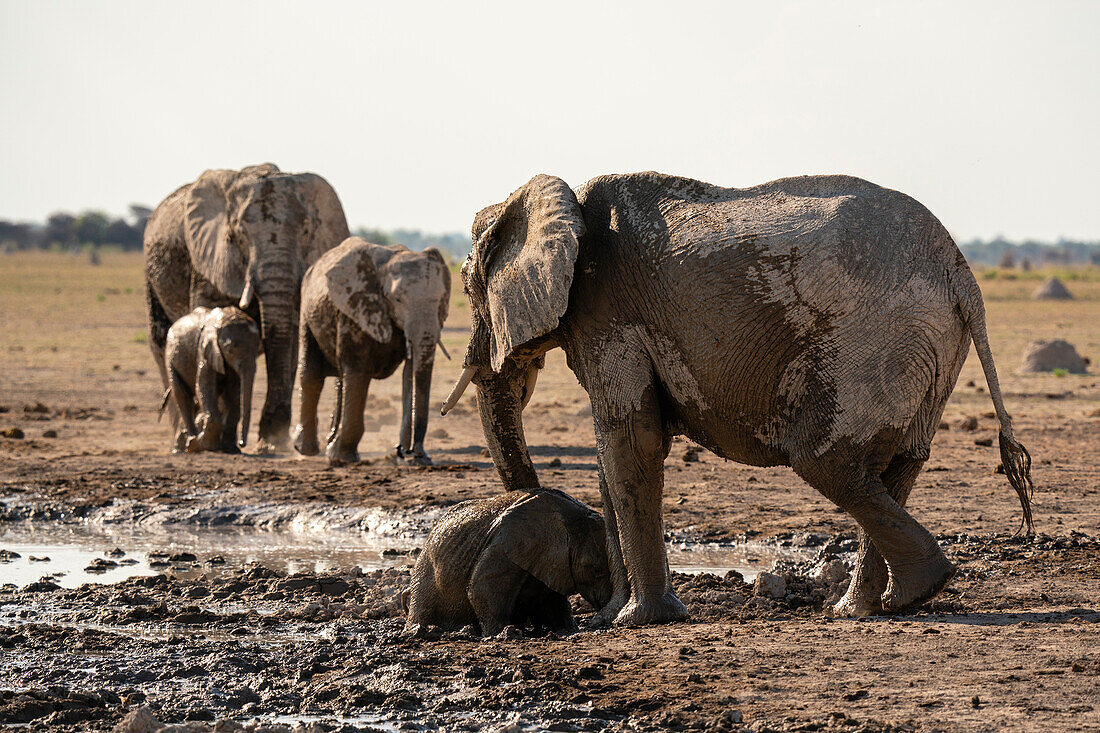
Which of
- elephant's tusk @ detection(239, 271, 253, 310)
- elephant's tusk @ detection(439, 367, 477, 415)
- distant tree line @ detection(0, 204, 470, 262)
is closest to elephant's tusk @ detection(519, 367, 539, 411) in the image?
elephant's tusk @ detection(439, 367, 477, 415)

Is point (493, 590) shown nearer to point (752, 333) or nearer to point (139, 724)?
point (752, 333)

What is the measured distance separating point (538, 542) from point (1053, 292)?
3637 centimetres

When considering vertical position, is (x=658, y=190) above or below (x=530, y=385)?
above

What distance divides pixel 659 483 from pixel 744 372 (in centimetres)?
86

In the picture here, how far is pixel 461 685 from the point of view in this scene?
5.68 meters

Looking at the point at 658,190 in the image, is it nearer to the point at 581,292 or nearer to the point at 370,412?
the point at 581,292

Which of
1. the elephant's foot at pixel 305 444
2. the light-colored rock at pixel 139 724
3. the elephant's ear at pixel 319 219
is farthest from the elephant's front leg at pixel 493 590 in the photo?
the elephant's ear at pixel 319 219

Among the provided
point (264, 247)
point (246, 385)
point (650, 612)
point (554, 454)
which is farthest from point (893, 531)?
point (264, 247)

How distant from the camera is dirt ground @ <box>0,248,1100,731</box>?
523cm

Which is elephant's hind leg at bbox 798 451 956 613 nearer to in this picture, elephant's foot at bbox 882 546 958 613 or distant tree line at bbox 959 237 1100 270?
elephant's foot at bbox 882 546 958 613

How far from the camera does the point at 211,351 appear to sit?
45.9 ft

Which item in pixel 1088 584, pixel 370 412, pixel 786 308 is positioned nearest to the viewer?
pixel 786 308

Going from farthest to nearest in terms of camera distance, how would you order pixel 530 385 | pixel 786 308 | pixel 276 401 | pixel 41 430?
pixel 41 430
pixel 276 401
pixel 530 385
pixel 786 308

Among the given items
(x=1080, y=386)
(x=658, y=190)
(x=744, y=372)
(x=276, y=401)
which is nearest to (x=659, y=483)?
(x=744, y=372)
